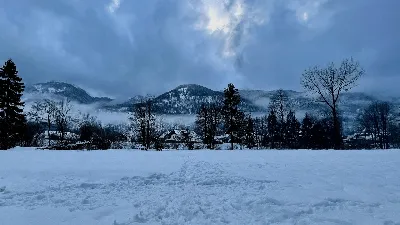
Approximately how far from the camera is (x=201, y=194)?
8438mm

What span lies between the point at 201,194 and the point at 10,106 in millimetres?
38167

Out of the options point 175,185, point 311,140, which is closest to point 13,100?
point 175,185

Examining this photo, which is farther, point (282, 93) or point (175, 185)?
point (282, 93)

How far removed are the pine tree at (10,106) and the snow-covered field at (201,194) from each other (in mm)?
29678

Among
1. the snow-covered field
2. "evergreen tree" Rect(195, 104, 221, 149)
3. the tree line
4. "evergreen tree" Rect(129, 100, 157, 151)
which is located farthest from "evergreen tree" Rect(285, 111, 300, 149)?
the snow-covered field

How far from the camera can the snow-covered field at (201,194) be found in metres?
6.43

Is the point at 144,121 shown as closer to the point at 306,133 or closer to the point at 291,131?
the point at 291,131

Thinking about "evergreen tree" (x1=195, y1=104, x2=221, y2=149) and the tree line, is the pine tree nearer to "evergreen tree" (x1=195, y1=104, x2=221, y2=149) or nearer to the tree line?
the tree line

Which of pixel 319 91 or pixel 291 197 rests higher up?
pixel 319 91

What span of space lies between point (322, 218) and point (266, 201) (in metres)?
1.51

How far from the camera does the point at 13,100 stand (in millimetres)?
38688

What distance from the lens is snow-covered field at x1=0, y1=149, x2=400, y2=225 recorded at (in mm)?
6434

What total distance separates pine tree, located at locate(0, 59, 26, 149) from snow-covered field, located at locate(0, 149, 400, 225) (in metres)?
29.7

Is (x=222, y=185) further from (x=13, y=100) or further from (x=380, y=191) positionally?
(x=13, y=100)
